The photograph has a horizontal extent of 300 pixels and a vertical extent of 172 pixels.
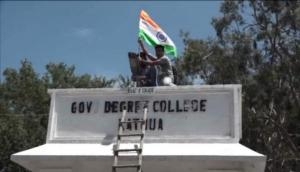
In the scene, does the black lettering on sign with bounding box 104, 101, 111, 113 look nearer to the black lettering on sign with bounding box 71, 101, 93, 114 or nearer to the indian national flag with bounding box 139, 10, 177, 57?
the black lettering on sign with bounding box 71, 101, 93, 114

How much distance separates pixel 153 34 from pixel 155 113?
220 cm

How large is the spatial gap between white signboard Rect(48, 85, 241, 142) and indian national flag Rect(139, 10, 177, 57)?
1.53m

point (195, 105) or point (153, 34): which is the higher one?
point (153, 34)

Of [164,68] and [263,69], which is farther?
[263,69]

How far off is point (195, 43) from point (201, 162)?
2025cm

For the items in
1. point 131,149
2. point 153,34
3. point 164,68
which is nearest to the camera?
point 131,149

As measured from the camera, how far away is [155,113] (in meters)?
11.5

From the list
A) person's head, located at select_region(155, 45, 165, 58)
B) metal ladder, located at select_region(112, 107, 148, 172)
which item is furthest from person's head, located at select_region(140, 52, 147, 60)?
metal ladder, located at select_region(112, 107, 148, 172)

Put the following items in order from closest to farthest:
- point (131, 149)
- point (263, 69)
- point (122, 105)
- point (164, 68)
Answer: point (131, 149) → point (122, 105) → point (164, 68) → point (263, 69)

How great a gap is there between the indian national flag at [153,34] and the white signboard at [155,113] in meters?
1.53

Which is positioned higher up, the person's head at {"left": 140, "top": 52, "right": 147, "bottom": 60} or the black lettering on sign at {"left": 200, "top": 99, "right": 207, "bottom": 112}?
the person's head at {"left": 140, "top": 52, "right": 147, "bottom": 60}

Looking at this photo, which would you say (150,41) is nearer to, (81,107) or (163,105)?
(163,105)

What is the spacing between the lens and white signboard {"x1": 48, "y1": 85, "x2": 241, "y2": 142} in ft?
36.5

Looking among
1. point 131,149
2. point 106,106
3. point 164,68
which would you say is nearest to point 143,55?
point 164,68
